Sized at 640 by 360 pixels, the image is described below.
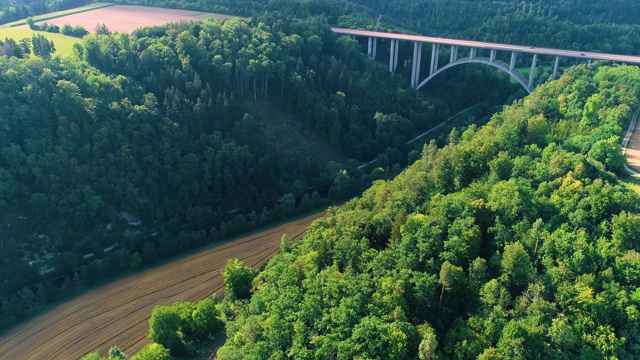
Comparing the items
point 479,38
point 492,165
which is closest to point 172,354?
point 492,165

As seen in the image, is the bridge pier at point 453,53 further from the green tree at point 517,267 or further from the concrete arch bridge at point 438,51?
the green tree at point 517,267

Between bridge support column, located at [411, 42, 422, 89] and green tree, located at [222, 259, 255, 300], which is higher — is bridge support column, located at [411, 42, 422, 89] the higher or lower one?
the higher one

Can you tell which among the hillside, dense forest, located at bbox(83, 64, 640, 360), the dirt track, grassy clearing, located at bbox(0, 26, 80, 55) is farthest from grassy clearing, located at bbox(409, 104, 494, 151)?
grassy clearing, located at bbox(0, 26, 80, 55)

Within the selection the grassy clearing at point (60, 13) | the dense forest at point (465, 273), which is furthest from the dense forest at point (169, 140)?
the grassy clearing at point (60, 13)

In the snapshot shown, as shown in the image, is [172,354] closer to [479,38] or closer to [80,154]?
[80,154]

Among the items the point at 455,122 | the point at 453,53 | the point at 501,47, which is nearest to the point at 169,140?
the point at 455,122

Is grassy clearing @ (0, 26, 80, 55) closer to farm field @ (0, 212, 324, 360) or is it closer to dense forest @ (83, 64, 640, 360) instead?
farm field @ (0, 212, 324, 360)

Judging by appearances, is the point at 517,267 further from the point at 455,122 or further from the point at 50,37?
the point at 50,37
